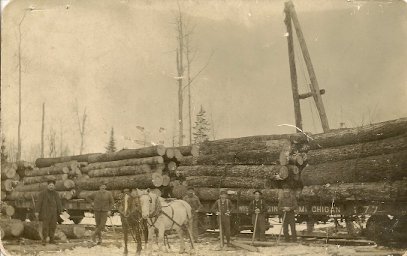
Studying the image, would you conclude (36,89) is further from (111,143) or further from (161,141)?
(161,141)

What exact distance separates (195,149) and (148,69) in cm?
304

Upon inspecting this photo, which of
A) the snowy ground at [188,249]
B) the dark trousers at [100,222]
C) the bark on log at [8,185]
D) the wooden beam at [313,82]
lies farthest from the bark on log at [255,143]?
the bark on log at [8,185]

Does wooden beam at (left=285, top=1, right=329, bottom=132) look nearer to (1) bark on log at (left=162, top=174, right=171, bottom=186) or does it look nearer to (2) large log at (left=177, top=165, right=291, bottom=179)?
(2) large log at (left=177, top=165, right=291, bottom=179)

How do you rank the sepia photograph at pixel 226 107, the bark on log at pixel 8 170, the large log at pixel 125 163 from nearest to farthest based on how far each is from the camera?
the sepia photograph at pixel 226 107 < the bark on log at pixel 8 170 < the large log at pixel 125 163

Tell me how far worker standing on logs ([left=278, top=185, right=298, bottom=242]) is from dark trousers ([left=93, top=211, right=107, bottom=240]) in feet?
14.5

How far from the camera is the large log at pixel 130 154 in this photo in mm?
12820

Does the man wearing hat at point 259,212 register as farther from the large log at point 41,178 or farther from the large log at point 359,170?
the large log at point 41,178

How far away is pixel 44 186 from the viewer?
13656mm

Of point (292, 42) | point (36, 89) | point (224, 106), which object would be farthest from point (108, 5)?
point (292, 42)

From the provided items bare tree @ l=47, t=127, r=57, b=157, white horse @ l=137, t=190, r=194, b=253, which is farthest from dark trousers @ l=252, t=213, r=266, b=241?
bare tree @ l=47, t=127, r=57, b=157

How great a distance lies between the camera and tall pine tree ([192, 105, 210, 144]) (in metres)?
10.9

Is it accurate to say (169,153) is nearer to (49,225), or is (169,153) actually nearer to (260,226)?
(260,226)

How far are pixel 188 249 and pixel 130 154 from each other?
3838 mm

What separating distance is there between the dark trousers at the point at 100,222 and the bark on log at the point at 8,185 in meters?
2.77
